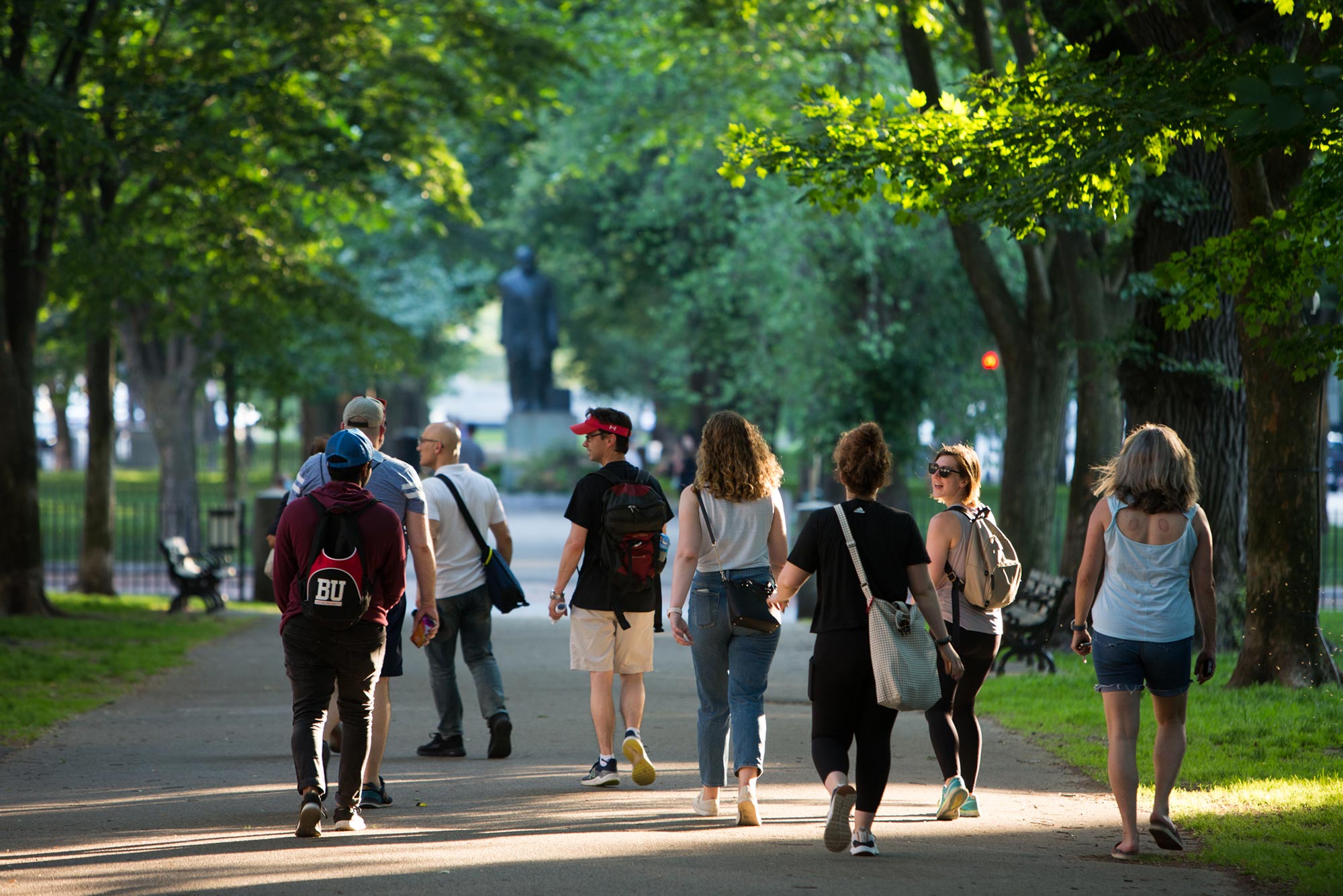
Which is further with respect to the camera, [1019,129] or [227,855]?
[1019,129]

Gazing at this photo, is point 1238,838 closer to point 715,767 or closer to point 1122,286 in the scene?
point 715,767

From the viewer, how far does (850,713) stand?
593 centimetres

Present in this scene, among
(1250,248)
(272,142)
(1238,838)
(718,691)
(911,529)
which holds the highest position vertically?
(272,142)

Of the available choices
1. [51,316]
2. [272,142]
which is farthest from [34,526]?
[51,316]

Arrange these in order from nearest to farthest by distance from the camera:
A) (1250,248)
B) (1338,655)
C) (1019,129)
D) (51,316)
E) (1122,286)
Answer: (1250,248) < (1019,129) < (1338,655) < (1122,286) < (51,316)

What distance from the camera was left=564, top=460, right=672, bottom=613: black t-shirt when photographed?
729 centimetres

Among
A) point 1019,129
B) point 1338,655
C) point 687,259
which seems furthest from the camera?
point 687,259

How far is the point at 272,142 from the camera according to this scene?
57.8 ft

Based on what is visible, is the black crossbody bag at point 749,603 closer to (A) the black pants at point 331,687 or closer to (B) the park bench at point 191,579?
(A) the black pants at point 331,687

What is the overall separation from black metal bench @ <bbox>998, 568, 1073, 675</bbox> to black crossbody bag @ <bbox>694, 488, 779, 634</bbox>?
18.7 ft

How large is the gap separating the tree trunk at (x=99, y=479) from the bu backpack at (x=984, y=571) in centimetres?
1352

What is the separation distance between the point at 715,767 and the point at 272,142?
1287cm

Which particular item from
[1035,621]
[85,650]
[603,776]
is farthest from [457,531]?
[85,650]

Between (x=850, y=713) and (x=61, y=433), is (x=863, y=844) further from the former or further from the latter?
(x=61, y=433)
